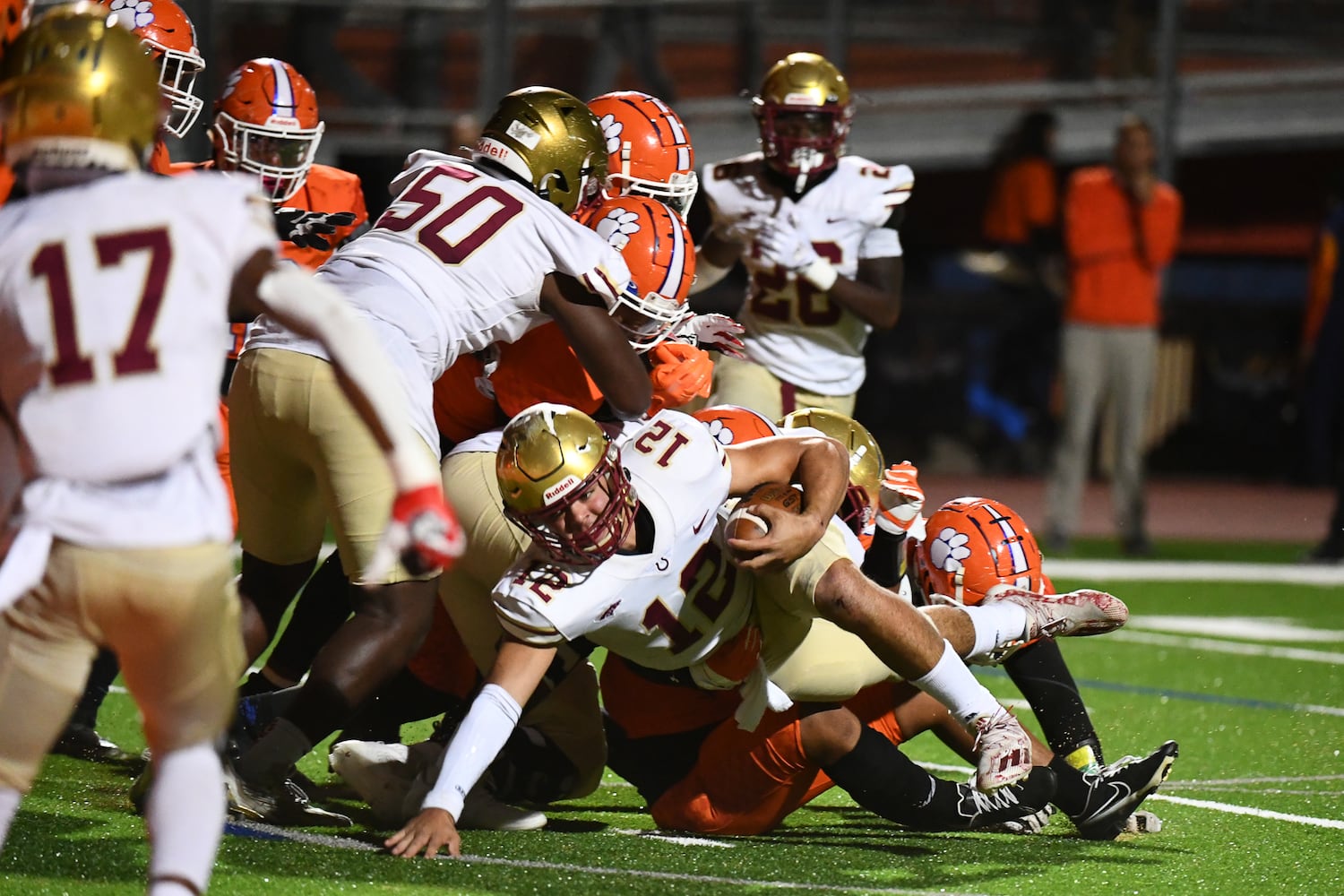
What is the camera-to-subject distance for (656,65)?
12.6 m

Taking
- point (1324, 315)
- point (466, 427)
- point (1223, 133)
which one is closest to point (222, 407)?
point (466, 427)

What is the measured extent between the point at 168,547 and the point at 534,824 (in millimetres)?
1624

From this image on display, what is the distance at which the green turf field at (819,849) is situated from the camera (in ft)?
11.7

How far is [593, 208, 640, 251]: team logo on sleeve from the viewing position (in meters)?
4.43

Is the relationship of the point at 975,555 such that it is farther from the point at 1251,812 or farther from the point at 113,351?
the point at 113,351

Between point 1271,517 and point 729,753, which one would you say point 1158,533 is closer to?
point 1271,517

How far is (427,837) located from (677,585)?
721 mm

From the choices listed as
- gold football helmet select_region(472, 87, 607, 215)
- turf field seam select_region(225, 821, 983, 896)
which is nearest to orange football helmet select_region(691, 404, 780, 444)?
gold football helmet select_region(472, 87, 607, 215)

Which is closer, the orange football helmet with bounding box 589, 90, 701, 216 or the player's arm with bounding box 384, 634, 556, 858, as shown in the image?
the player's arm with bounding box 384, 634, 556, 858

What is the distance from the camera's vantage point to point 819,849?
4.01 m

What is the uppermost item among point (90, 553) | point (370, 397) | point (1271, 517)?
point (370, 397)

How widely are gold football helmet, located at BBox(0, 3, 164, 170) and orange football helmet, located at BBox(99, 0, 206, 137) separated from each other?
2250 millimetres

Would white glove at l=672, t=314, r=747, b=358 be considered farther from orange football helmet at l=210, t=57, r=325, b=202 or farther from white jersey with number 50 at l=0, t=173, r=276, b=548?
white jersey with number 50 at l=0, t=173, r=276, b=548

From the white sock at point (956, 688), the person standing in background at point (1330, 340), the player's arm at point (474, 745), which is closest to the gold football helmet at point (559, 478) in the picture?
the player's arm at point (474, 745)
